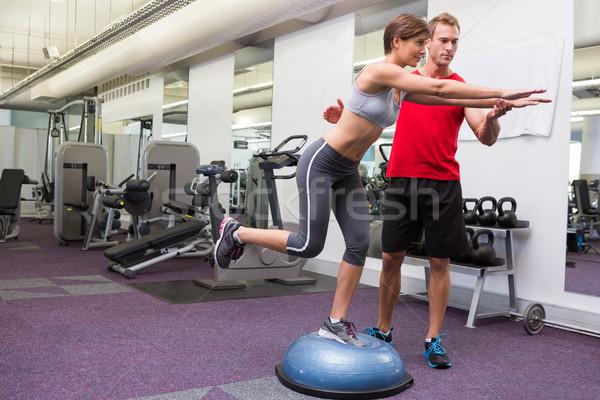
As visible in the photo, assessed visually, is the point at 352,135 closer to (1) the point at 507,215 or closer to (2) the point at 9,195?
(1) the point at 507,215

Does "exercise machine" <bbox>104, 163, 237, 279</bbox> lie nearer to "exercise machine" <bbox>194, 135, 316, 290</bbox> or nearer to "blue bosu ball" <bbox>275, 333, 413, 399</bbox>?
"exercise machine" <bbox>194, 135, 316, 290</bbox>

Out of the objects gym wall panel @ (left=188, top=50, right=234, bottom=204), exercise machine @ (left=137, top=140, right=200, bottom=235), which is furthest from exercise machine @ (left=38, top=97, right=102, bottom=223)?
exercise machine @ (left=137, top=140, right=200, bottom=235)

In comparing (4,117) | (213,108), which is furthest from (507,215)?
(4,117)

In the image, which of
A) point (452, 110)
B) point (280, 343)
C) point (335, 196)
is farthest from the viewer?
point (280, 343)

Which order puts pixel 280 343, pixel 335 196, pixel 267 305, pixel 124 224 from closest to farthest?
pixel 335 196 < pixel 280 343 < pixel 267 305 < pixel 124 224

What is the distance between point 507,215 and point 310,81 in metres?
2.80

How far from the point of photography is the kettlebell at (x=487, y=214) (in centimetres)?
342

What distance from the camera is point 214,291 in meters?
4.06

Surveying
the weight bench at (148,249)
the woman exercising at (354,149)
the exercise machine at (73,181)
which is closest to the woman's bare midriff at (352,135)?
the woman exercising at (354,149)

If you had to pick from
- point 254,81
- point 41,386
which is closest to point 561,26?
point 41,386

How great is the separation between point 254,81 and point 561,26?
152 inches

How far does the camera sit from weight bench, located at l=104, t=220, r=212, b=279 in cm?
460

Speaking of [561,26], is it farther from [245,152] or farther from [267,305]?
[245,152]

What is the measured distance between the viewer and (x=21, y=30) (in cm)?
966
